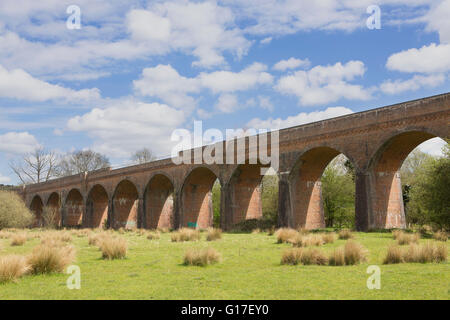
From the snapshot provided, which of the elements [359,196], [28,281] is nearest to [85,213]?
[359,196]

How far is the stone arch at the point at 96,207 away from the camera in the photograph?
50.3 metres

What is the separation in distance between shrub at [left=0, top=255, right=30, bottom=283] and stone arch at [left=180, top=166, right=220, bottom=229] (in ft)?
88.4

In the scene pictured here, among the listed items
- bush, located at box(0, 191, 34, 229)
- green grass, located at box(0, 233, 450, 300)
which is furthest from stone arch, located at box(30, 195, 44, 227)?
green grass, located at box(0, 233, 450, 300)

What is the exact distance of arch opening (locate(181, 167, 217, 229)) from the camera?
3609 cm

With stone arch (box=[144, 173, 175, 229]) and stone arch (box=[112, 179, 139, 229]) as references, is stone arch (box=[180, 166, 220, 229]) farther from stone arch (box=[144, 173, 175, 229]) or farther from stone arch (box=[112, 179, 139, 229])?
stone arch (box=[112, 179, 139, 229])

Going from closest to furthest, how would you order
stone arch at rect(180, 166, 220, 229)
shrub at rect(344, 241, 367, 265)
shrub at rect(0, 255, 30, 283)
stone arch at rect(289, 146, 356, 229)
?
shrub at rect(0, 255, 30, 283)
shrub at rect(344, 241, 367, 265)
stone arch at rect(289, 146, 356, 229)
stone arch at rect(180, 166, 220, 229)

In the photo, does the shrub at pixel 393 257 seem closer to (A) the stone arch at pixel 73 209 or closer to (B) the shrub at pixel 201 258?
(B) the shrub at pixel 201 258

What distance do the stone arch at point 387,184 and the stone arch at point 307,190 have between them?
4.06m

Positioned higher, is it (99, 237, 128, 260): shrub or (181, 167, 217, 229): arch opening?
(181, 167, 217, 229): arch opening

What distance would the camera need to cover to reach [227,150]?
101 feet

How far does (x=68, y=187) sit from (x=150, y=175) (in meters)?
18.7

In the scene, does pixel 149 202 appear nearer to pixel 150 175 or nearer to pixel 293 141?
pixel 150 175

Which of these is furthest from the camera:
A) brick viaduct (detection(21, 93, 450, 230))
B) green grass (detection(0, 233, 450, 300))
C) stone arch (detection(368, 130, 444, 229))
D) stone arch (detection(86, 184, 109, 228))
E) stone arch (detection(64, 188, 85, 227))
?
stone arch (detection(64, 188, 85, 227))

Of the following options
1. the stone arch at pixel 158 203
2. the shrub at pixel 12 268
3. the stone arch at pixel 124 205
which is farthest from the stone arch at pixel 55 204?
the shrub at pixel 12 268
